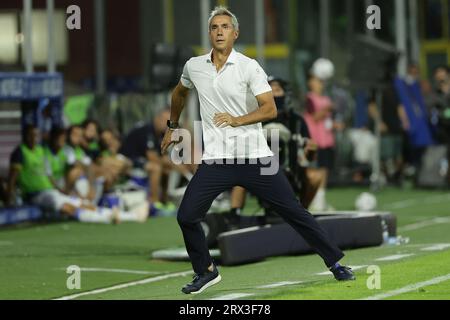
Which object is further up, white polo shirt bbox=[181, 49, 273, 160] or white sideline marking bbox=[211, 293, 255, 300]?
white polo shirt bbox=[181, 49, 273, 160]

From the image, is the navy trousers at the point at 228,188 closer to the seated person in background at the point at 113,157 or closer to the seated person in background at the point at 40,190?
the seated person in background at the point at 40,190

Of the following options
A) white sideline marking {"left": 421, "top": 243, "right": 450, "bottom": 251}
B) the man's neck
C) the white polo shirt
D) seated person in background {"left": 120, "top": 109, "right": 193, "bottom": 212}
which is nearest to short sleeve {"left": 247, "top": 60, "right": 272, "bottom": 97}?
the white polo shirt

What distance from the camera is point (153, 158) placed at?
24.4m

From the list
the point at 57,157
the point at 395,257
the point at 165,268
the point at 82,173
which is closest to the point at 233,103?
the point at 395,257

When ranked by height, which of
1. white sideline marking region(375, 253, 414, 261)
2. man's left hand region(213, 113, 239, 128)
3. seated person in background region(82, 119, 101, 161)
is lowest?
white sideline marking region(375, 253, 414, 261)

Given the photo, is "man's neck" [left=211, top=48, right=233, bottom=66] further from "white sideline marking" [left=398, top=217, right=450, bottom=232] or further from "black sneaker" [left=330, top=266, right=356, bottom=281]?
"white sideline marking" [left=398, top=217, right=450, bottom=232]

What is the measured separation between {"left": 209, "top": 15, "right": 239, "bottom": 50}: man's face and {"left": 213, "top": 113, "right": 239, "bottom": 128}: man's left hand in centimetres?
63

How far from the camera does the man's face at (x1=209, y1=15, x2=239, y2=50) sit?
12.2 meters

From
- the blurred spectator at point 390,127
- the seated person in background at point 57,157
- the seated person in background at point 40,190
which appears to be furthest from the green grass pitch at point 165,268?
the blurred spectator at point 390,127

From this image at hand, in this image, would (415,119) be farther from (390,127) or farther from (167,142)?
(167,142)

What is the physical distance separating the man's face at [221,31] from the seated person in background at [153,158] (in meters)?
11.7

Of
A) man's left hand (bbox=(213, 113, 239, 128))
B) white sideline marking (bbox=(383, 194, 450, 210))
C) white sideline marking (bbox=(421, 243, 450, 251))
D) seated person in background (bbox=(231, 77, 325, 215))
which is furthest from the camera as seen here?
white sideline marking (bbox=(383, 194, 450, 210))

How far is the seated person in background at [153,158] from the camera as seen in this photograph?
79.3 feet

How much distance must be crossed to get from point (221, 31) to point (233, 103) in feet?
1.89
